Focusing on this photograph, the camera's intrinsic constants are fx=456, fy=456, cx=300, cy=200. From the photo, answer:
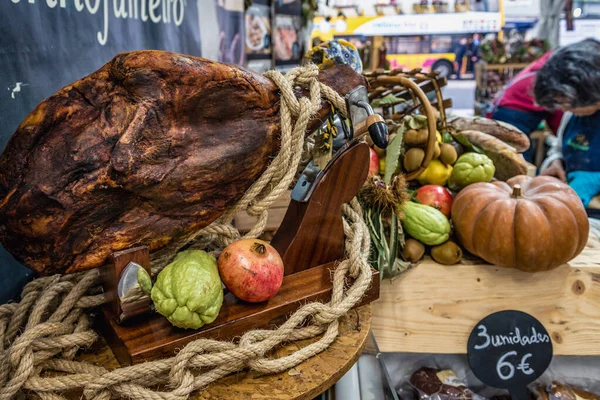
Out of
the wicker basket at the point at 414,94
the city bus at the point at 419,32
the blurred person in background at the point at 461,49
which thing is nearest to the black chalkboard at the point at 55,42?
the wicker basket at the point at 414,94

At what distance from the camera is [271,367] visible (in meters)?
0.83

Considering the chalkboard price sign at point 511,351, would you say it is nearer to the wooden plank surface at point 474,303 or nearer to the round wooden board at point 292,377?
the wooden plank surface at point 474,303

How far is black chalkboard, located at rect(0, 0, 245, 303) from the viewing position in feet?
3.67

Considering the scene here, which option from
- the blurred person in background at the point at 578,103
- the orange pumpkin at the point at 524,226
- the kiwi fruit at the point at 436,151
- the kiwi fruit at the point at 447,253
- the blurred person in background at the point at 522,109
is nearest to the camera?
the orange pumpkin at the point at 524,226

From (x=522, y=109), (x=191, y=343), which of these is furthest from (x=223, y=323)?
(x=522, y=109)

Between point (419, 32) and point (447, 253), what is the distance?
5418 mm

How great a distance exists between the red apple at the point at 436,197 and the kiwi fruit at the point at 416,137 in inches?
6.6

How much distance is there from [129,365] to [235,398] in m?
0.21

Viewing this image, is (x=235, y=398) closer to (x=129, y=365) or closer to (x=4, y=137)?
(x=129, y=365)

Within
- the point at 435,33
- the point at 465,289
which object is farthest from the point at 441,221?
the point at 435,33

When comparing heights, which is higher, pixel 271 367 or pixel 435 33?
pixel 435 33

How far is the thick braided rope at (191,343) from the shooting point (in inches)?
31.0

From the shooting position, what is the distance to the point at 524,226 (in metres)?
1.37

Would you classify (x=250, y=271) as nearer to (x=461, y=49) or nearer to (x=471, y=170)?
(x=471, y=170)
